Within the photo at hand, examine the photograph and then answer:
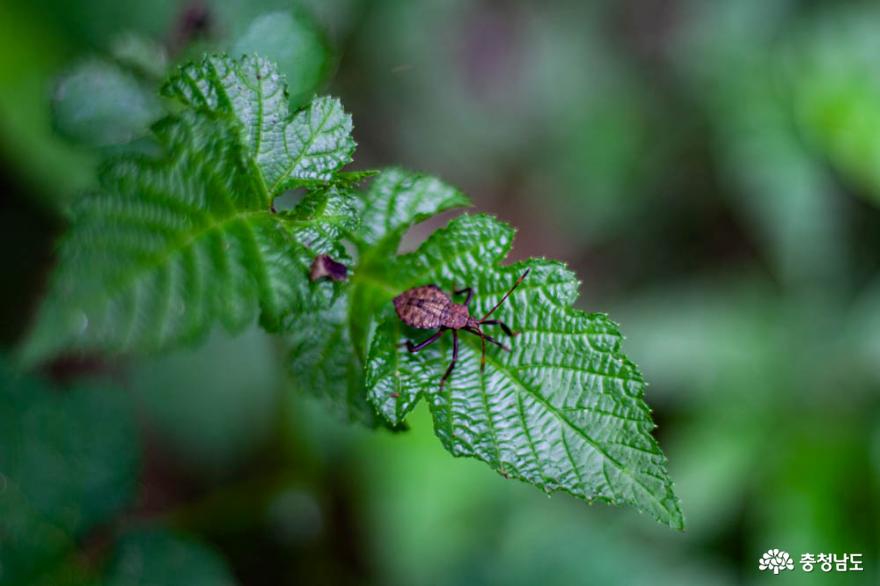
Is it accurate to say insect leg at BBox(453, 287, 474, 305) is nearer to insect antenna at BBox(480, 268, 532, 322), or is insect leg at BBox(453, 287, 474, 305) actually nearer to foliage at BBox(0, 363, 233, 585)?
insect antenna at BBox(480, 268, 532, 322)

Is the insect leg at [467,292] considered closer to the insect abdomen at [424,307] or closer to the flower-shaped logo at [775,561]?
the insect abdomen at [424,307]

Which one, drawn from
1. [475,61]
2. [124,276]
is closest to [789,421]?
[475,61]

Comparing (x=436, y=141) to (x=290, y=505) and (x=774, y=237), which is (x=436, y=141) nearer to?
(x=774, y=237)

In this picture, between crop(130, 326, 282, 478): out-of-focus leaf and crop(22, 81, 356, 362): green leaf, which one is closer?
crop(22, 81, 356, 362): green leaf

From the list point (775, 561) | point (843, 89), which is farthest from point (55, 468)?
point (843, 89)

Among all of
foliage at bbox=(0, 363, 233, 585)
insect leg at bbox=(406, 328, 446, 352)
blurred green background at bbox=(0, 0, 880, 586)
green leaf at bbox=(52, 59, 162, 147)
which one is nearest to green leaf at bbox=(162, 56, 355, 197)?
insect leg at bbox=(406, 328, 446, 352)

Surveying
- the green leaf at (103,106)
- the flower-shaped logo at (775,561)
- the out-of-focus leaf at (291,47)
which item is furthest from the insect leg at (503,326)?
the flower-shaped logo at (775,561)

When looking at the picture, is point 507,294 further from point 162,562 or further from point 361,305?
point 162,562
